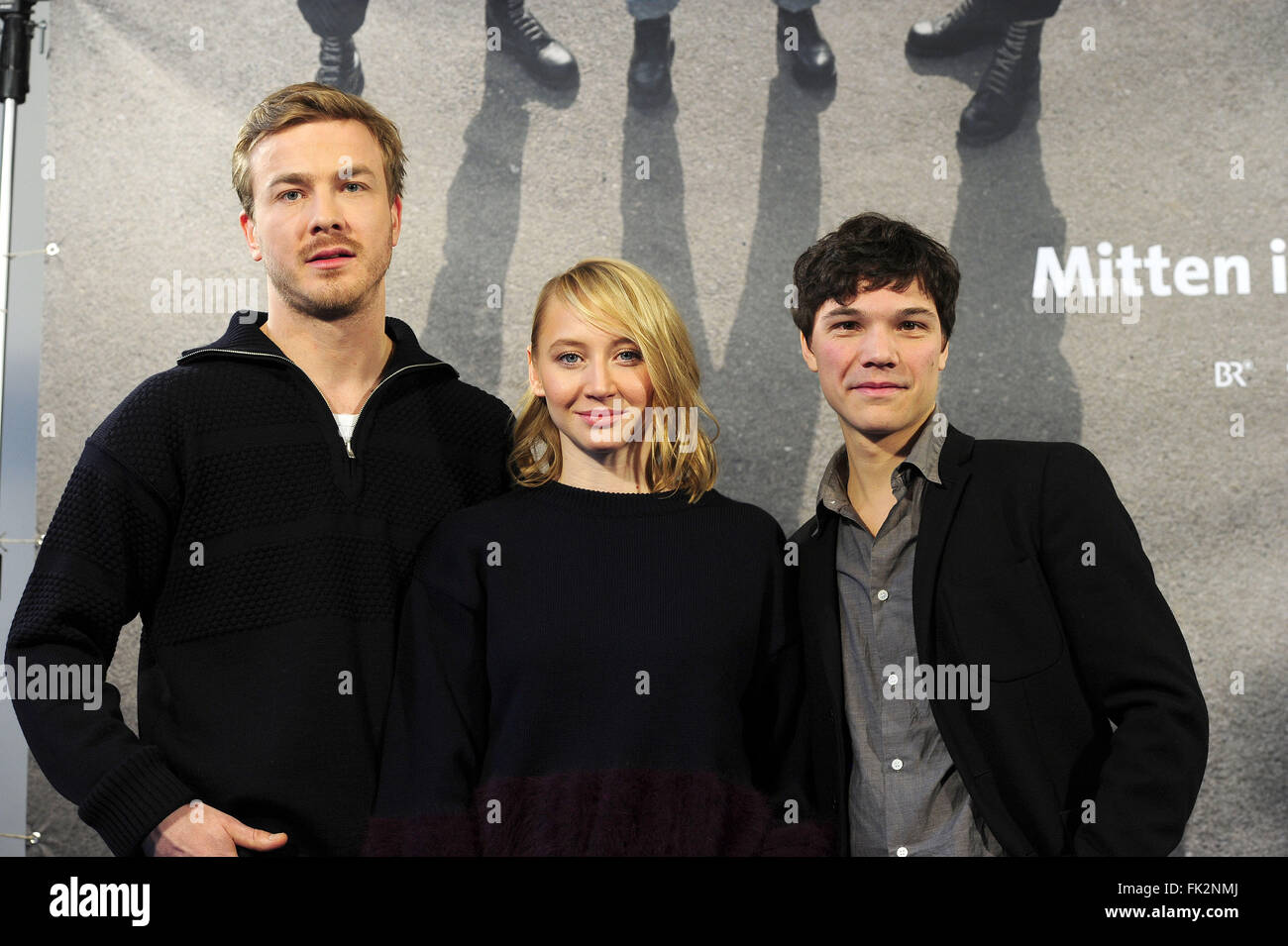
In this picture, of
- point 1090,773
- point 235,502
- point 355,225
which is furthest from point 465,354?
point 1090,773

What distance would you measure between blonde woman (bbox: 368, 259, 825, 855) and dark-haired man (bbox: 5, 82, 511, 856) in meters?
0.12

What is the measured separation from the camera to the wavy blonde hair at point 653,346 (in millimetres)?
1924

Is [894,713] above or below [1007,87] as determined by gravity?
below

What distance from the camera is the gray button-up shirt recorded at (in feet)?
6.02

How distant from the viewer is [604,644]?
1.80 meters

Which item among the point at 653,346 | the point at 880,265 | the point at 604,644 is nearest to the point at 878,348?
the point at 880,265

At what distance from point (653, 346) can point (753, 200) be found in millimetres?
1170
